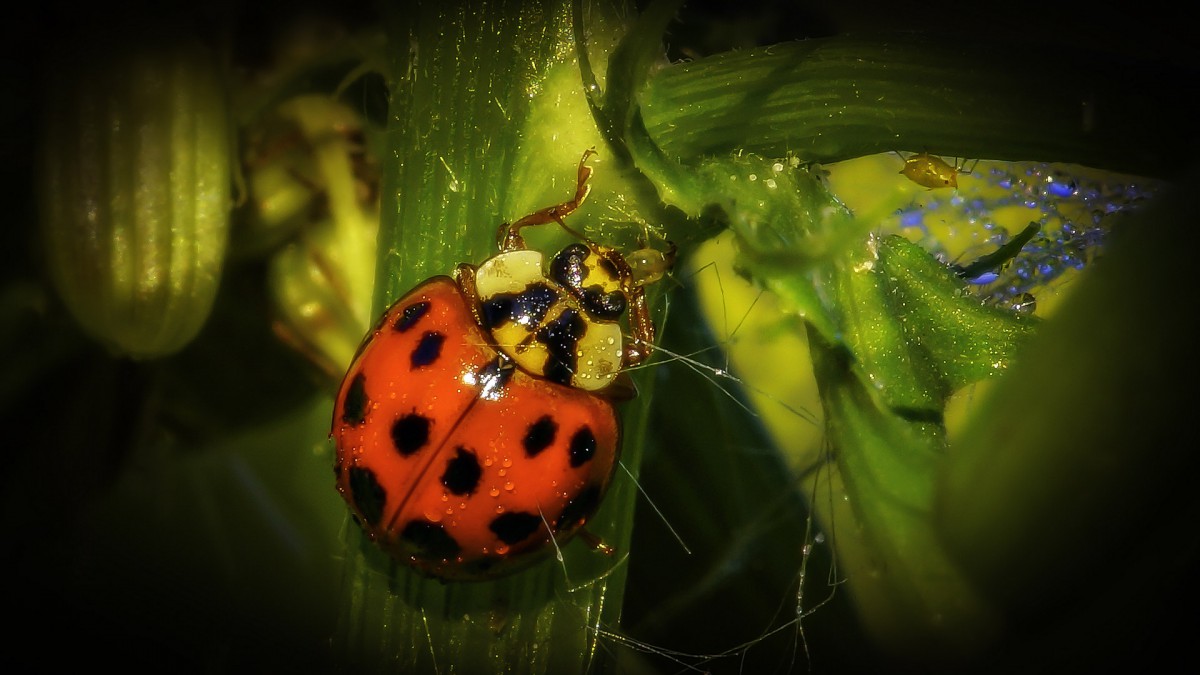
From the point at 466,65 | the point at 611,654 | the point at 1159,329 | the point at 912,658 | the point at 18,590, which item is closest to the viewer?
the point at 1159,329

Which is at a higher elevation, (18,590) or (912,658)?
(912,658)

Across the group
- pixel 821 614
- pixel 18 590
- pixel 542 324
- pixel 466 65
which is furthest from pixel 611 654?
pixel 18 590

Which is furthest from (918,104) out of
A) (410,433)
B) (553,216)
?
(410,433)

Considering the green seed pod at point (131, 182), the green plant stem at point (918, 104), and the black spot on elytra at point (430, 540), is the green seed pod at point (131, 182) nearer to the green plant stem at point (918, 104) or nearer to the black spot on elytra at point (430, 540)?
the black spot on elytra at point (430, 540)

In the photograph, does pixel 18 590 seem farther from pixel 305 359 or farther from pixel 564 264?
pixel 564 264

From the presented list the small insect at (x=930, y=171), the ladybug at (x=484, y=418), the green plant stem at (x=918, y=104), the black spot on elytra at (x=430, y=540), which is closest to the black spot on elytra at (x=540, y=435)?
the ladybug at (x=484, y=418)

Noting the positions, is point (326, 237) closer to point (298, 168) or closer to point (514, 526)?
point (298, 168)
